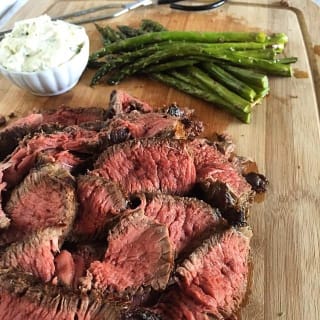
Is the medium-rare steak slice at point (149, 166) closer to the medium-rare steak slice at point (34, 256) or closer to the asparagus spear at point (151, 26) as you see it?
the medium-rare steak slice at point (34, 256)

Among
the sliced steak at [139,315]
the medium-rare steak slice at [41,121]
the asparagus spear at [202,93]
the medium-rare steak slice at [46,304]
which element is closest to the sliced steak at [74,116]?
the medium-rare steak slice at [41,121]

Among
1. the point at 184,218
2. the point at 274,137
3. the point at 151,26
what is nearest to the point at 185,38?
the point at 151,26

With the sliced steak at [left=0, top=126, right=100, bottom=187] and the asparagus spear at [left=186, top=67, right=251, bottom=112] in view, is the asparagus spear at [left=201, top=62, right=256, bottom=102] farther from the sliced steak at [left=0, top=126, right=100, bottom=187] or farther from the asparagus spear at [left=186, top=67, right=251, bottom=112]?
the sliced steak at [left=0, top=126, right=100, bottom=187]

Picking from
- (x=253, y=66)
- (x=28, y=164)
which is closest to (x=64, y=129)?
(x=28, y=164)

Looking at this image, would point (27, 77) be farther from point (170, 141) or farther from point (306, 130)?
point (306, 130)

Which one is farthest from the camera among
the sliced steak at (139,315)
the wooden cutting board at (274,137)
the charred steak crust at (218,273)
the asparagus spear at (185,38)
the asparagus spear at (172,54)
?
the asparagus spear at (185,38)

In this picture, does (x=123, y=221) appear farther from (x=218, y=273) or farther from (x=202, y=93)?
(x=202, y=93)
